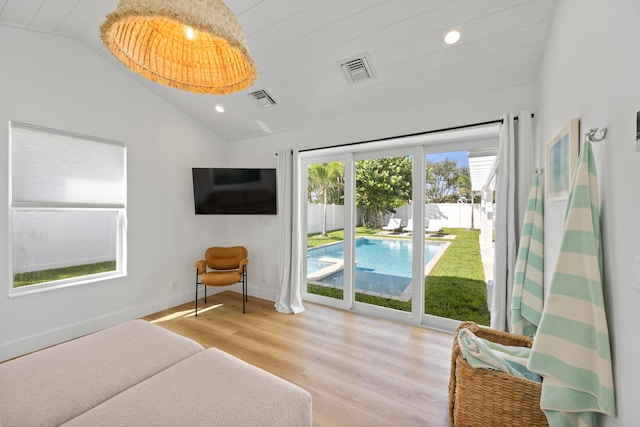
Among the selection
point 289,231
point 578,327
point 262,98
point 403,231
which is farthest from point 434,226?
point 262,98

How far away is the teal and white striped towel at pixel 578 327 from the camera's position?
938mm

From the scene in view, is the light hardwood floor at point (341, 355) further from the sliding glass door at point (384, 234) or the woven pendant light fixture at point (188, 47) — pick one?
the woven pendant light fixture at point (188, 47)

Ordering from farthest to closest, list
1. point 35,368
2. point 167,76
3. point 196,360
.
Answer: point 196,360 < point 35,368 < point 167,76

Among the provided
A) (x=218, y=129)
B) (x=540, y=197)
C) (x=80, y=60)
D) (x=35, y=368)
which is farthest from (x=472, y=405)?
(x=80, y=60)

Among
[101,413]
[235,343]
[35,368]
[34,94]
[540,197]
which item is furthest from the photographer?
[235,343]

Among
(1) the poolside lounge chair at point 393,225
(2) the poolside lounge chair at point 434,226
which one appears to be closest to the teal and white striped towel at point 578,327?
(2) the poolside lounge chair at point 434,226

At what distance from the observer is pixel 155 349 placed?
4.86 feet

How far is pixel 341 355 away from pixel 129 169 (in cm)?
316

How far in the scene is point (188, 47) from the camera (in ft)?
3.86

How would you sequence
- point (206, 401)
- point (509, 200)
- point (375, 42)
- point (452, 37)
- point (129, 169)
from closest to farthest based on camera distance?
point (206, 401), point (452, 37), point (375, 42), point (509, 200), point (129, 169)

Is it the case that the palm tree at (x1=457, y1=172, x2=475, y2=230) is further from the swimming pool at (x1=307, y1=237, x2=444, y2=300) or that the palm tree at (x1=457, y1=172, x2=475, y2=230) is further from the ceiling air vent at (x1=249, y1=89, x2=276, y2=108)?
the ceiling air vent at (x1=249, y1=89, x2=276, y2=108)

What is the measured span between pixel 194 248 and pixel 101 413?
3.15 meters

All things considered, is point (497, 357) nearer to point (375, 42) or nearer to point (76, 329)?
point (375, 42)

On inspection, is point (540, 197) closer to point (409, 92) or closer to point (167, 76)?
point (409, 92)
